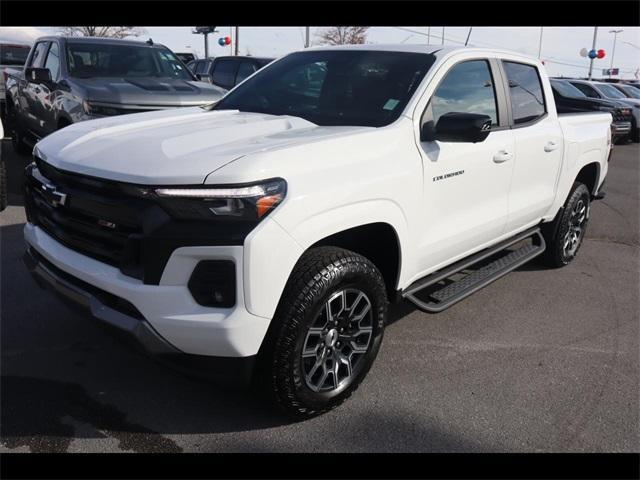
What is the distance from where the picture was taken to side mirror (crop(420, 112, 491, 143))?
3.21 m

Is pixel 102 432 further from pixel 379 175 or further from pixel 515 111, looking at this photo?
pixel 515 111

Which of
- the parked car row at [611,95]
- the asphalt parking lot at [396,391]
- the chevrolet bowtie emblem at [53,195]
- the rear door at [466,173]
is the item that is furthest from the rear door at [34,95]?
the parked car row at [611,95]

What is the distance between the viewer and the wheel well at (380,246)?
10.3 ft

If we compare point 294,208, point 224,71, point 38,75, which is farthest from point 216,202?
point 224,71

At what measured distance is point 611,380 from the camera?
3494 millimetres

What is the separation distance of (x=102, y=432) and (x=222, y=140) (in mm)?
1523

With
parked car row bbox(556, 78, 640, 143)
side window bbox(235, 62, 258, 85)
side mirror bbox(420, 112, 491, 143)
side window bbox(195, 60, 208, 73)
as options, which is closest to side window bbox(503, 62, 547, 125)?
side mirror bbox(420, 112, 491, 143)

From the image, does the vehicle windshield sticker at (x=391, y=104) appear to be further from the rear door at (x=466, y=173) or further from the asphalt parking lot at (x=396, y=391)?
the asphalt parking lot at (x=396, y=391)

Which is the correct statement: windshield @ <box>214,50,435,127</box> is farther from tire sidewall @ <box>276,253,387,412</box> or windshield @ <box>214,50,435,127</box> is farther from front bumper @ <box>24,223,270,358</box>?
front bumper @ <box>24,223,270,358</box>

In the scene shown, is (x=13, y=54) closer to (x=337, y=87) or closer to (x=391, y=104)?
(x=337, y=87)

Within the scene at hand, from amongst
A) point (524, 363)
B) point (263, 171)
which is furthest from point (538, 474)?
point (263, 171)

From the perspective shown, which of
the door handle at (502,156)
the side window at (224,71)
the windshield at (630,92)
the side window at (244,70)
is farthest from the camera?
the windshield at (630,92)

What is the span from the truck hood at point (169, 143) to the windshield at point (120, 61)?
4.20 metres

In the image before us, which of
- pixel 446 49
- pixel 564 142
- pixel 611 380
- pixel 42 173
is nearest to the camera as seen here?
pixel 42 173
